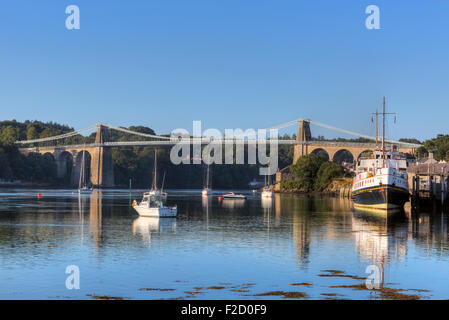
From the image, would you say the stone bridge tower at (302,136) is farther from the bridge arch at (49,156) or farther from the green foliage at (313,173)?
the bridge arch at (49,156)

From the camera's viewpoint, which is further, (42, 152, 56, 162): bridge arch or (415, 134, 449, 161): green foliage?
(42, 152, 56, 162): bridge arch

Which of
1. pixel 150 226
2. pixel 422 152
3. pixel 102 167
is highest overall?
pixel 422 152

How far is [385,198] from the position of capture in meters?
58.0

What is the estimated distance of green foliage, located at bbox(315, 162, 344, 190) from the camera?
4532 inches

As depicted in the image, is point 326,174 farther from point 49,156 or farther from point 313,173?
point 49,156

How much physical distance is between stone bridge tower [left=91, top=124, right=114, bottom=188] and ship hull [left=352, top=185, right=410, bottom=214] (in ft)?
358

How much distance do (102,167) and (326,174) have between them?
2766 inches

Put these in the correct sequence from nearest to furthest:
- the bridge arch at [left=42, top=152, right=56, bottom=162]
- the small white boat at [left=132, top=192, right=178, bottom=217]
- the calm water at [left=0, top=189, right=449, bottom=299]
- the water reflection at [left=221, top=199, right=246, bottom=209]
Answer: the calm water at [left=0, top=189, right=449, bottom=299] → the small white boat at [left=132, top=192, right=178, bottom=217] → the water reflection at [left=221, top=199, right=246, bottom=209] → the bridge arch at [left=42, top=152, right=56, bottom=162]

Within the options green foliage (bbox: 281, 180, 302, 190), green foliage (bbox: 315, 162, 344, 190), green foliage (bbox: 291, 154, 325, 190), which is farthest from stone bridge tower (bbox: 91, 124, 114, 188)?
green foliage (bbox: 315, 162, 344, 190)

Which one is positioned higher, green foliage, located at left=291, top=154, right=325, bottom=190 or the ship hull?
green foliage, located at left=291, top=154, right=325, bottom=190

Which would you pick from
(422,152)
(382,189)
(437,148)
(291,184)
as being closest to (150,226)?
(382,189)

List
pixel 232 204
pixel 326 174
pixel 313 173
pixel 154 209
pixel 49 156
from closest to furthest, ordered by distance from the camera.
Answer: pixel 154 209 < pixel 232 204 < pixel 326 174 < pixel 313 173 < pixel 49 156

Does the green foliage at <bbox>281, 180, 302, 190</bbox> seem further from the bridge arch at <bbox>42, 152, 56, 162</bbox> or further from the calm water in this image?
the calm water

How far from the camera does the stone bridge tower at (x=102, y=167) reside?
533ft
